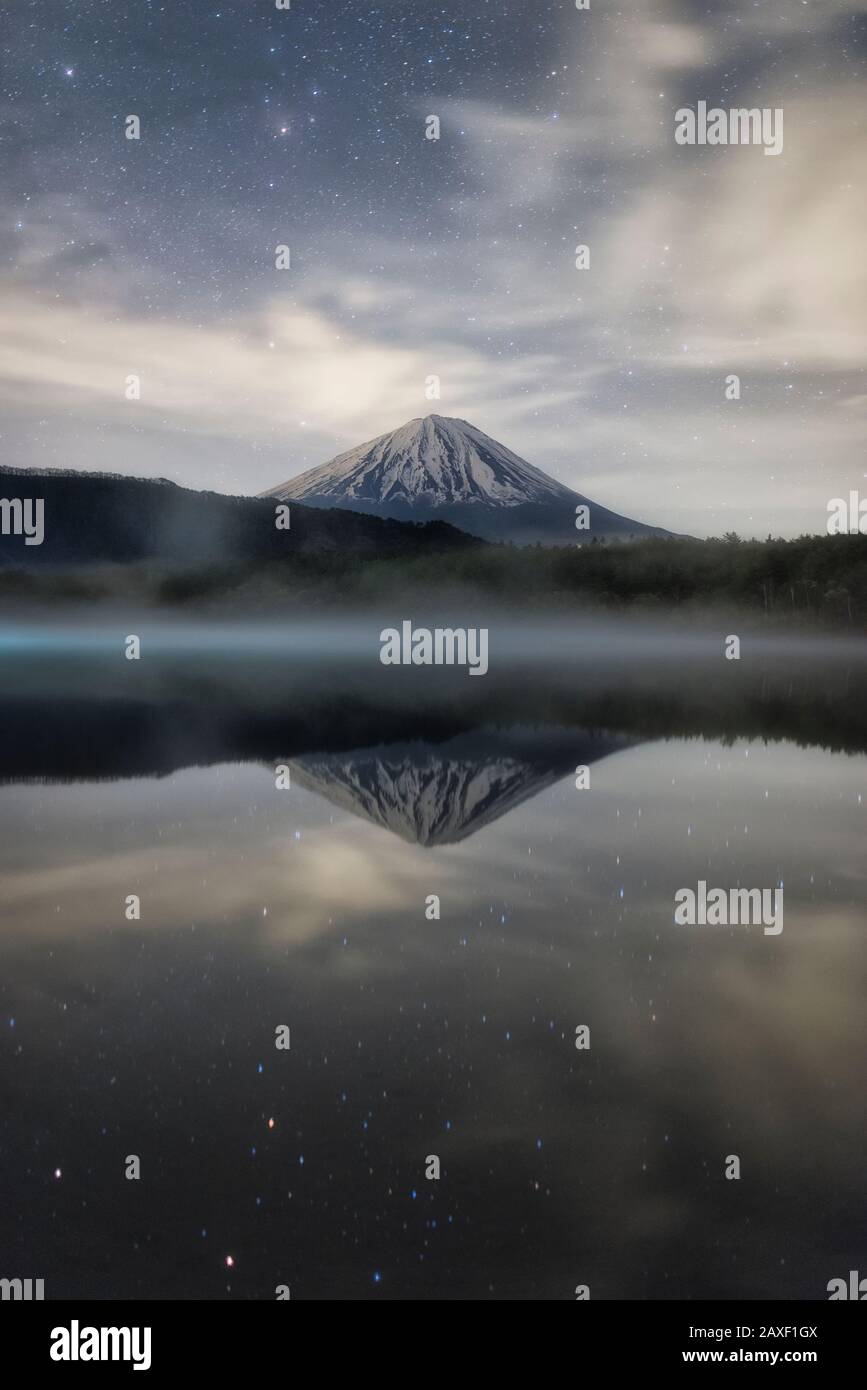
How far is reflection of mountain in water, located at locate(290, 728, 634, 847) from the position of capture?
1620cm

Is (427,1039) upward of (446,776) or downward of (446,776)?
downward

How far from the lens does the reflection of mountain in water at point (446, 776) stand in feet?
53.2

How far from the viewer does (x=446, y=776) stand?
19734 mm

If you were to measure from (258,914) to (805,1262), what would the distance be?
671cm

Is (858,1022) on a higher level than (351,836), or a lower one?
lower

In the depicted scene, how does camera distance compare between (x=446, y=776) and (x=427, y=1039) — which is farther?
(x=446, y=776)

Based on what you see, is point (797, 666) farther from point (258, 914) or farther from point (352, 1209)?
point (352, 1209)

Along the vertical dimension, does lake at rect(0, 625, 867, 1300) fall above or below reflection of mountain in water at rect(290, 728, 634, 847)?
below

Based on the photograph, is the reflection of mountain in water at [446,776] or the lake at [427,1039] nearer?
the lake at [427,1039]

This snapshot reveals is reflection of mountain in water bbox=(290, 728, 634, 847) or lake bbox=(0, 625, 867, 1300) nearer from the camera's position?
lake bbox=(0, 625, 867, 1300)

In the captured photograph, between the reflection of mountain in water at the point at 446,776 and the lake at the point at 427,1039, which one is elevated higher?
the reflection of mountain in water at the point at 446,776

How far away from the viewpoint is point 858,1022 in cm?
838

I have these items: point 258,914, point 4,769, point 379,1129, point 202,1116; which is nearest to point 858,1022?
point 379,1129
